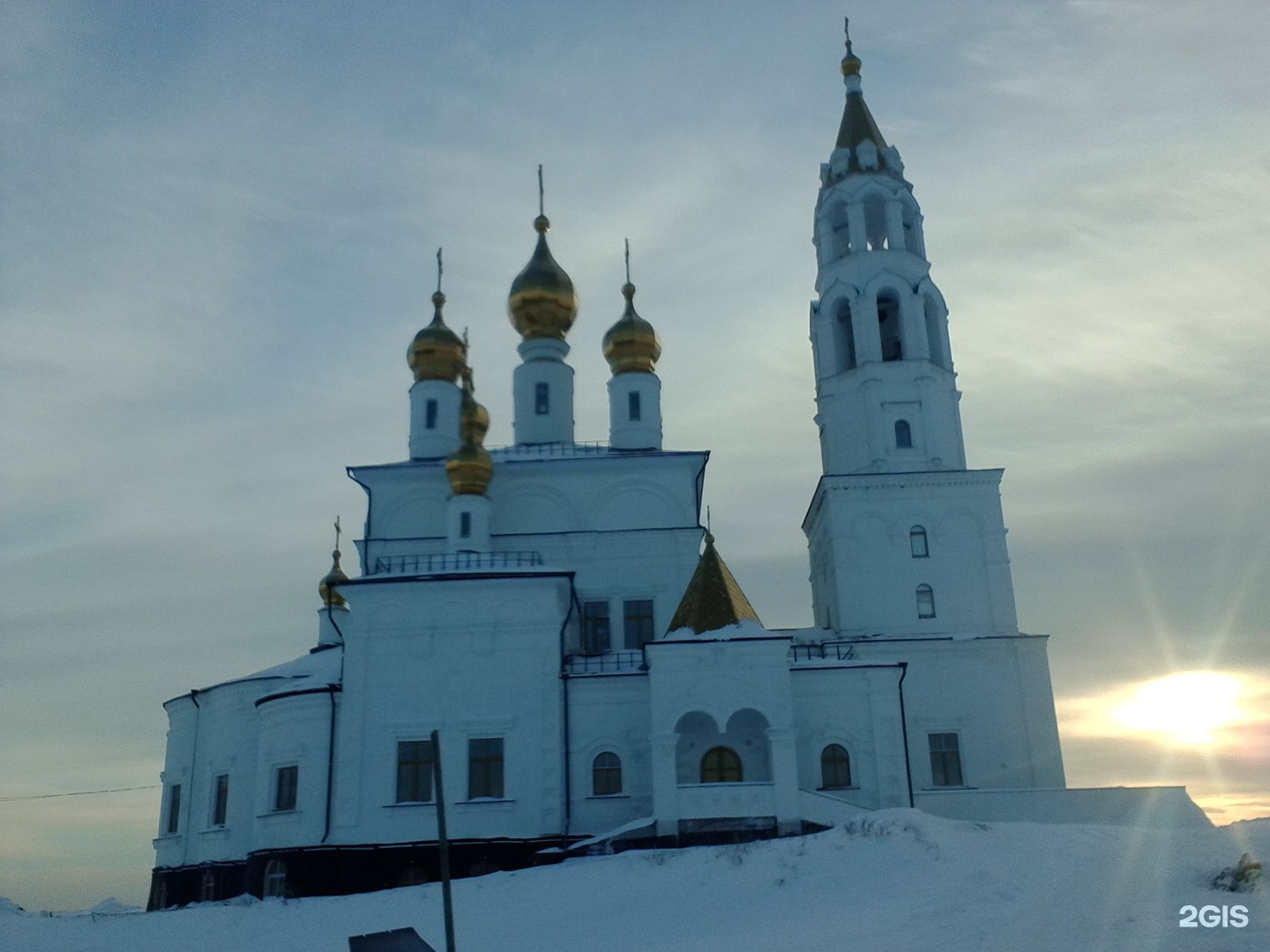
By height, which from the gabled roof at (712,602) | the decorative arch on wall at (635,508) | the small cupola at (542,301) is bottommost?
the gabled roof at (712,602)

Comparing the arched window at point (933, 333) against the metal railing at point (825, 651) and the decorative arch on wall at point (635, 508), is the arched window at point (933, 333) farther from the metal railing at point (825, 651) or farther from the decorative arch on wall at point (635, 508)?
the metal railing at point (825, 651)

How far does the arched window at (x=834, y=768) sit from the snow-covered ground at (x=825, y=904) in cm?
399

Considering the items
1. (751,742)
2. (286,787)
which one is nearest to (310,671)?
(286,787)

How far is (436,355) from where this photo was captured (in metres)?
25.3

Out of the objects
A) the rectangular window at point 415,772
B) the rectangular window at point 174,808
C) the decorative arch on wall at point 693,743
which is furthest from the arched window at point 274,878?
the decorative arch on wall at point 693,743

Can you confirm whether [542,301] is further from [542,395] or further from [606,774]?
[606,774]

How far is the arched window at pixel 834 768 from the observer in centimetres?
1848

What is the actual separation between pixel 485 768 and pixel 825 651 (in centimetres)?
657

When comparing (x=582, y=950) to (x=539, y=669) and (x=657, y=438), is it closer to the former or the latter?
(x=539, y=669)

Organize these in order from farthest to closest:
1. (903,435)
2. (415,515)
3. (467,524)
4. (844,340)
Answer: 1. (844,340)
2. (415,515)
3. (903,435)
4. (467,524)

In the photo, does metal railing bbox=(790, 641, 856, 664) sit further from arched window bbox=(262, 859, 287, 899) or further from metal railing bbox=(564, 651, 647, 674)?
arched window bbox=(262, 859, 287, 899)

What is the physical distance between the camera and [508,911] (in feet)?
44.4

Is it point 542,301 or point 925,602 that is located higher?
point 542,301

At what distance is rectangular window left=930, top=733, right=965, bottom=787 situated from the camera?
20281mm
